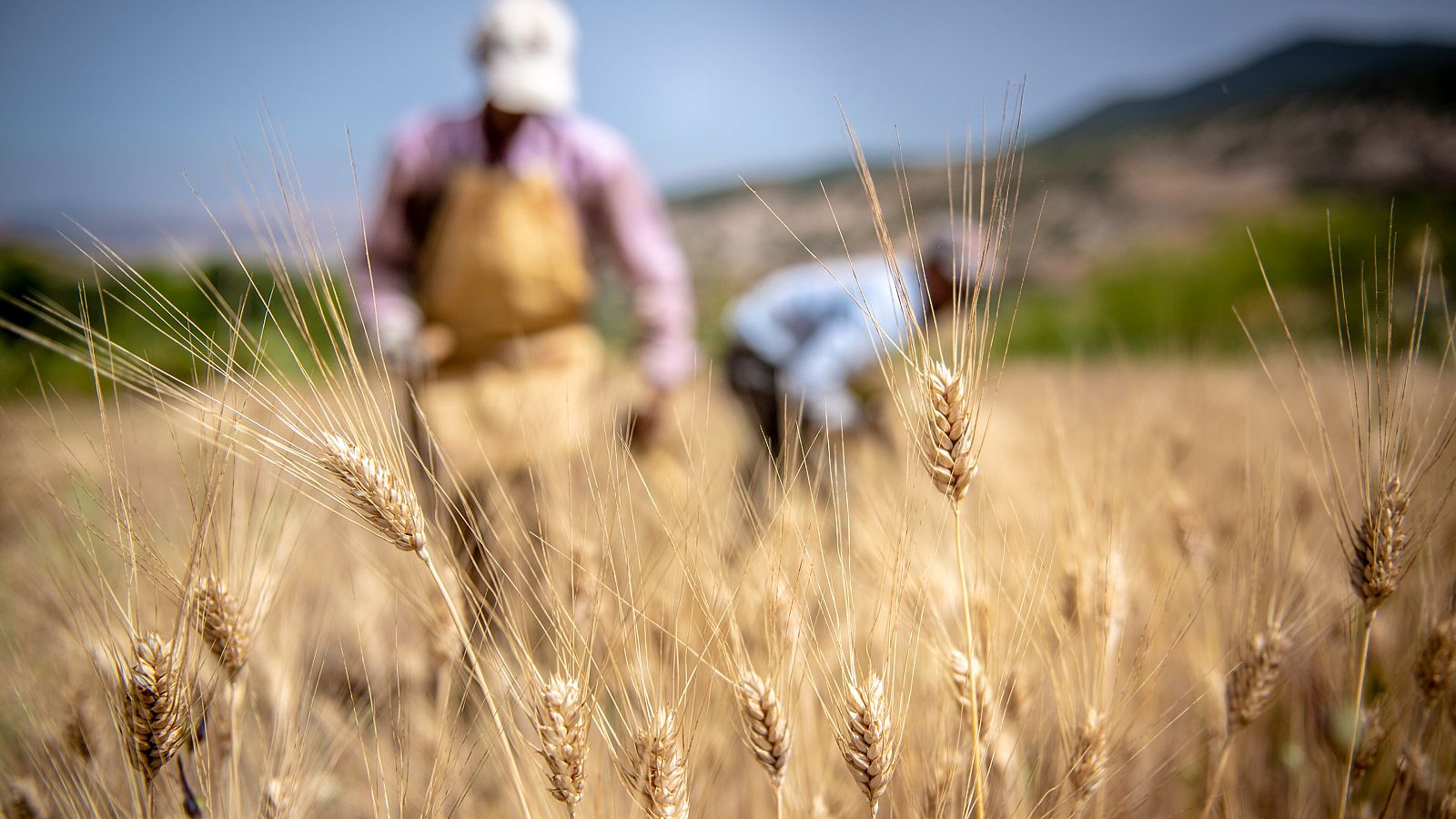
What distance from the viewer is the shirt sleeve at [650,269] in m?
1.48

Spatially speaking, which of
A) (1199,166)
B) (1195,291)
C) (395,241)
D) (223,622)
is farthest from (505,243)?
(1199,166)

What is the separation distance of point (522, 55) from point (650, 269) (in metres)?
0.52

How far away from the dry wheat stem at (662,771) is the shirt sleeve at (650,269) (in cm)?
103

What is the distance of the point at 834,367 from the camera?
200cm

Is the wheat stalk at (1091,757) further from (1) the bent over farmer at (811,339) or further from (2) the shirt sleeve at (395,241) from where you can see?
(2) the shirt sleeve at (395,241)

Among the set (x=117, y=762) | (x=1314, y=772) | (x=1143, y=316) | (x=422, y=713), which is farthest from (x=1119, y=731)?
(x=1143, y=316)

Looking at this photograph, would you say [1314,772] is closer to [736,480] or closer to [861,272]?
[736,480]

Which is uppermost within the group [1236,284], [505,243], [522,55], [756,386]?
[522,55]

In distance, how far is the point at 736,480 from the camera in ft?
2.13

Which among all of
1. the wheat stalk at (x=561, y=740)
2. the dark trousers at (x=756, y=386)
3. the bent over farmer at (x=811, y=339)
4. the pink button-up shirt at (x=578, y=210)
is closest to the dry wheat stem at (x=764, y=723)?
the wheat stalk at (x=561, y=740)

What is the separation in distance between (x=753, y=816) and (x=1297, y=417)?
2215 millimetres

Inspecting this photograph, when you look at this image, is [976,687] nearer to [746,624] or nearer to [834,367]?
[746,624]

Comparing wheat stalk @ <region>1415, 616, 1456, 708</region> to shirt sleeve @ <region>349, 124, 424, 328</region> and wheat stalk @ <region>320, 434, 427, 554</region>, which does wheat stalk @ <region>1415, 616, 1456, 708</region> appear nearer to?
wheat stalk @ <region>320, 434, 427, 554</region>

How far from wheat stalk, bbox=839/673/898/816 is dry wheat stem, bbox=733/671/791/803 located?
5 cm
